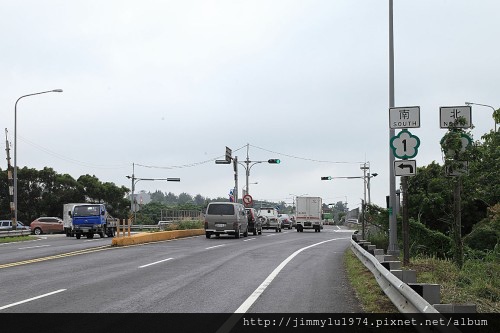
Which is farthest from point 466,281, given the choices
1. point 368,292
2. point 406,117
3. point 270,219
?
point 270,219

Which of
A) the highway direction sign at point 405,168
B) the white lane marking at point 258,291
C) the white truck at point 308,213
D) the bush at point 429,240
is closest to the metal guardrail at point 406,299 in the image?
the white lane marking at point 258,291

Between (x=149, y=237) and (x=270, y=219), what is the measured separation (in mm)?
25826

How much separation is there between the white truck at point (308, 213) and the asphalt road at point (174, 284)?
34.4 m

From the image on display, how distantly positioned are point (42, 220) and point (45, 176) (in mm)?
23364

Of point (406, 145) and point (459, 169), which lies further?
point (406, 145)

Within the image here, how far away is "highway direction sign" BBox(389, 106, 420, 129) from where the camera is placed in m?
14.5

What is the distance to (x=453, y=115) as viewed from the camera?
502 inches

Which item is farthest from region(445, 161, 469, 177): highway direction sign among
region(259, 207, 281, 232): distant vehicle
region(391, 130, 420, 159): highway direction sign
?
region(259, 207, 281, 232): distant vehicle

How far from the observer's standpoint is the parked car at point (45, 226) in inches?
1999

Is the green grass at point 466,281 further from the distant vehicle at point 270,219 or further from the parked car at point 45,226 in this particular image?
the parked car at point 45,226

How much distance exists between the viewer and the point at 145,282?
12.5 m

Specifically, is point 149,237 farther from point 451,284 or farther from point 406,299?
point 406,299

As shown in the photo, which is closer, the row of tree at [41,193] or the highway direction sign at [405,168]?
the highway direction sign at [405,168]

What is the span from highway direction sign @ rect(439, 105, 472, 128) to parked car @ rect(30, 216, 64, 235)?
45.0m
